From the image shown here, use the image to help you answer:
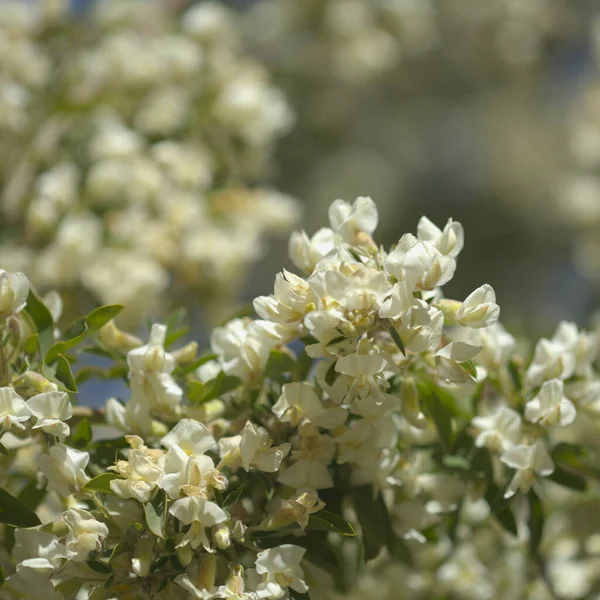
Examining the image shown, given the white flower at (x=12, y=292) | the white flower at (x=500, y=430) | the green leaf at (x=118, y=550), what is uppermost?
the white flower at (x=12, y=292)

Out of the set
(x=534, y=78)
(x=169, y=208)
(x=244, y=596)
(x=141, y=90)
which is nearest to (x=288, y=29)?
(x=141, y=90)

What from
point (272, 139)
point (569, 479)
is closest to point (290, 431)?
point (569, 479)

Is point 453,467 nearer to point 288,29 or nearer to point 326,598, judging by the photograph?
point 326,598

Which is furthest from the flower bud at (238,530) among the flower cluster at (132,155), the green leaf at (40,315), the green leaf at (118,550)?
the flower cluster at (132,155)

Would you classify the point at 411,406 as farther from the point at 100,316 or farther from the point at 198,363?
the point at 100,316

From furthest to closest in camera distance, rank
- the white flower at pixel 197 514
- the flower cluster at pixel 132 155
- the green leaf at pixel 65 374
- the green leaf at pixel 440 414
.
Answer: the flower cluster at pixel 132 155
the green leaf at pixel 440 414
the green leaf at pixel 65 374
the white flower at pixel 197 514

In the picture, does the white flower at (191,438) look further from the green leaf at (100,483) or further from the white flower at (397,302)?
the white flower at (397,302)
